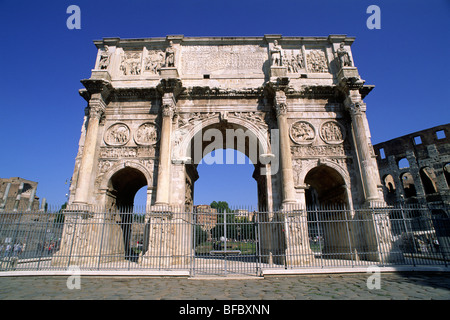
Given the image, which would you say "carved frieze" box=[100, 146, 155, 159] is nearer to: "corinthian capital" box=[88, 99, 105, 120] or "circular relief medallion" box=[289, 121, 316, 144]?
"corinthian capital" box=[88, 99, 105, 120]

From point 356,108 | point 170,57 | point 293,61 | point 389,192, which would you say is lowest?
point 389,192

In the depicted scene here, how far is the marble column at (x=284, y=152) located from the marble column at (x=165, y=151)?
16.1 feet

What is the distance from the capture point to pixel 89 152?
1124cm

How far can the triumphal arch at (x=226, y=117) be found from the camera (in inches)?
447

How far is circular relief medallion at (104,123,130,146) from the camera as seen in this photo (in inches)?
483

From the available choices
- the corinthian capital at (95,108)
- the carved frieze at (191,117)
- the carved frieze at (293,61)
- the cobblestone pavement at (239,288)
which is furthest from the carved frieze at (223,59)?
the cobblestone pavement at (239,288)

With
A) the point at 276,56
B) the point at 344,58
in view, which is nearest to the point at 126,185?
the point at 276,56

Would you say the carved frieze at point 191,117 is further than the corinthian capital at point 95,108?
Yes

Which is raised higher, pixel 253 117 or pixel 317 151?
pixel 253 117

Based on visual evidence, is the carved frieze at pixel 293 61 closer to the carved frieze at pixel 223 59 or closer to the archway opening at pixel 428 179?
the carved frieze at pixel 223 59

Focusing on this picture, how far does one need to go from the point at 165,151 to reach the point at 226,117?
3395mm

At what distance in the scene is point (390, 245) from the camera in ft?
31.2

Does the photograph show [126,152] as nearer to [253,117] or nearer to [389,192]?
[253,117]

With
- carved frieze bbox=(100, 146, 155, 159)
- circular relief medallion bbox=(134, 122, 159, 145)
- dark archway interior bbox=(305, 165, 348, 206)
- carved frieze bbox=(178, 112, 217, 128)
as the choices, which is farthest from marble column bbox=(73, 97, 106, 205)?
dark archway interior bbox=(305, 165, 348, 206)
